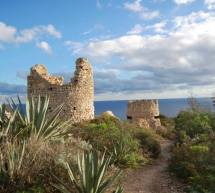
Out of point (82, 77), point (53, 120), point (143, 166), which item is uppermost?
point (82, 77)

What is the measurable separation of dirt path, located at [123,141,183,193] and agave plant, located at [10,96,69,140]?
2.32m

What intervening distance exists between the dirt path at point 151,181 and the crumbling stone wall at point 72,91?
24.4ft

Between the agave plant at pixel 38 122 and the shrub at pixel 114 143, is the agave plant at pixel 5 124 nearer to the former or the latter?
the agave plant at pixel 38 122

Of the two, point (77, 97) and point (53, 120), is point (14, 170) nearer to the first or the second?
point (53, 120)

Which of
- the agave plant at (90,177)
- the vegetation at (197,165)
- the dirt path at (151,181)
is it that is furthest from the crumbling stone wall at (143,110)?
the agave plant at (90,177)

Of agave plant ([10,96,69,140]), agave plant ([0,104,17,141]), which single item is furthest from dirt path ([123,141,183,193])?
agave plant ([0,104,17,141])

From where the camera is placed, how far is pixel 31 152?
29.5ft

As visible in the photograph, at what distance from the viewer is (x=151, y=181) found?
11.3 meters

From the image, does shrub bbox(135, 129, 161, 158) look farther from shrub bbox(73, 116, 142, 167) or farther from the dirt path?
the dirt path

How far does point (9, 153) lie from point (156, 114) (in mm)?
19270

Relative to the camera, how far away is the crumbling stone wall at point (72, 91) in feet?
66.9

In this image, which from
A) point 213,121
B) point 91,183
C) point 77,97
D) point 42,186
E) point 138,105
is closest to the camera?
point 91,183

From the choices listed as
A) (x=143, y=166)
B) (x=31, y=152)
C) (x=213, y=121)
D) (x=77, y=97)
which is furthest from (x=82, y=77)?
(x=31, y=152)

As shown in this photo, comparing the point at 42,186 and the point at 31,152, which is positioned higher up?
the point at 31,152
